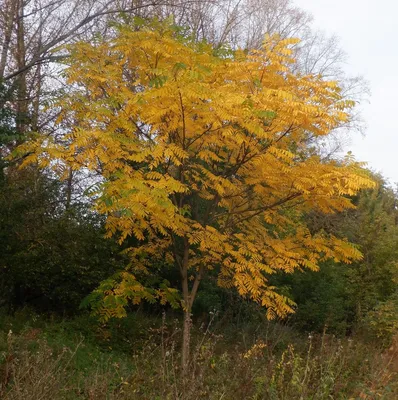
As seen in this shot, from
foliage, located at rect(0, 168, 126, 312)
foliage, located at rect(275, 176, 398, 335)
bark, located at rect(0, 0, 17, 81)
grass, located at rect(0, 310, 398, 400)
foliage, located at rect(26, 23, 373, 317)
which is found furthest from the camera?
foliage, located at rect(275, 176, 398, 335)

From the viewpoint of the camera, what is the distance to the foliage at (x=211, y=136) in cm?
633

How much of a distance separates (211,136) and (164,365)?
13.1 ft

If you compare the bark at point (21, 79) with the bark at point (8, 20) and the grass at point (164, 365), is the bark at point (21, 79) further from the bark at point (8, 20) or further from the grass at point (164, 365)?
the grass at point (164, 365)

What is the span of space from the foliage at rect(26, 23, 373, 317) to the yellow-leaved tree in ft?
0.06

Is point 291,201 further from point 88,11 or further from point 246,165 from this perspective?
point 88,11

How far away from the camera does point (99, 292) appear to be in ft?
25.9

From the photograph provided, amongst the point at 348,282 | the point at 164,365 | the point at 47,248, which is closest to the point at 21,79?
the point at 47,248

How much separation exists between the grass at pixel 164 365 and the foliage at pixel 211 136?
1.38 meters

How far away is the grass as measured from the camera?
4160 mm

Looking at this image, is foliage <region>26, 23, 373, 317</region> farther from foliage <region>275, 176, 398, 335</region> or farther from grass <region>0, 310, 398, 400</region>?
foliage <region>275, 176, 398, 335</region>

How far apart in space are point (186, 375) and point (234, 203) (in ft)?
16.1

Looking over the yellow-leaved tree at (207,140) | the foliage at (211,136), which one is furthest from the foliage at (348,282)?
the foliage at (211,136)

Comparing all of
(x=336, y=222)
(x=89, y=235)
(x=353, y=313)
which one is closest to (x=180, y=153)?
(x=89, y=235)

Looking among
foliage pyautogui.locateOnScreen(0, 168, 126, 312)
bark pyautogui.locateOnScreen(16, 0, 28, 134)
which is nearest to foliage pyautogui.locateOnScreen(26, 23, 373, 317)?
bark pyautogui.locateOnScreen(16, 0, 28, 134)
